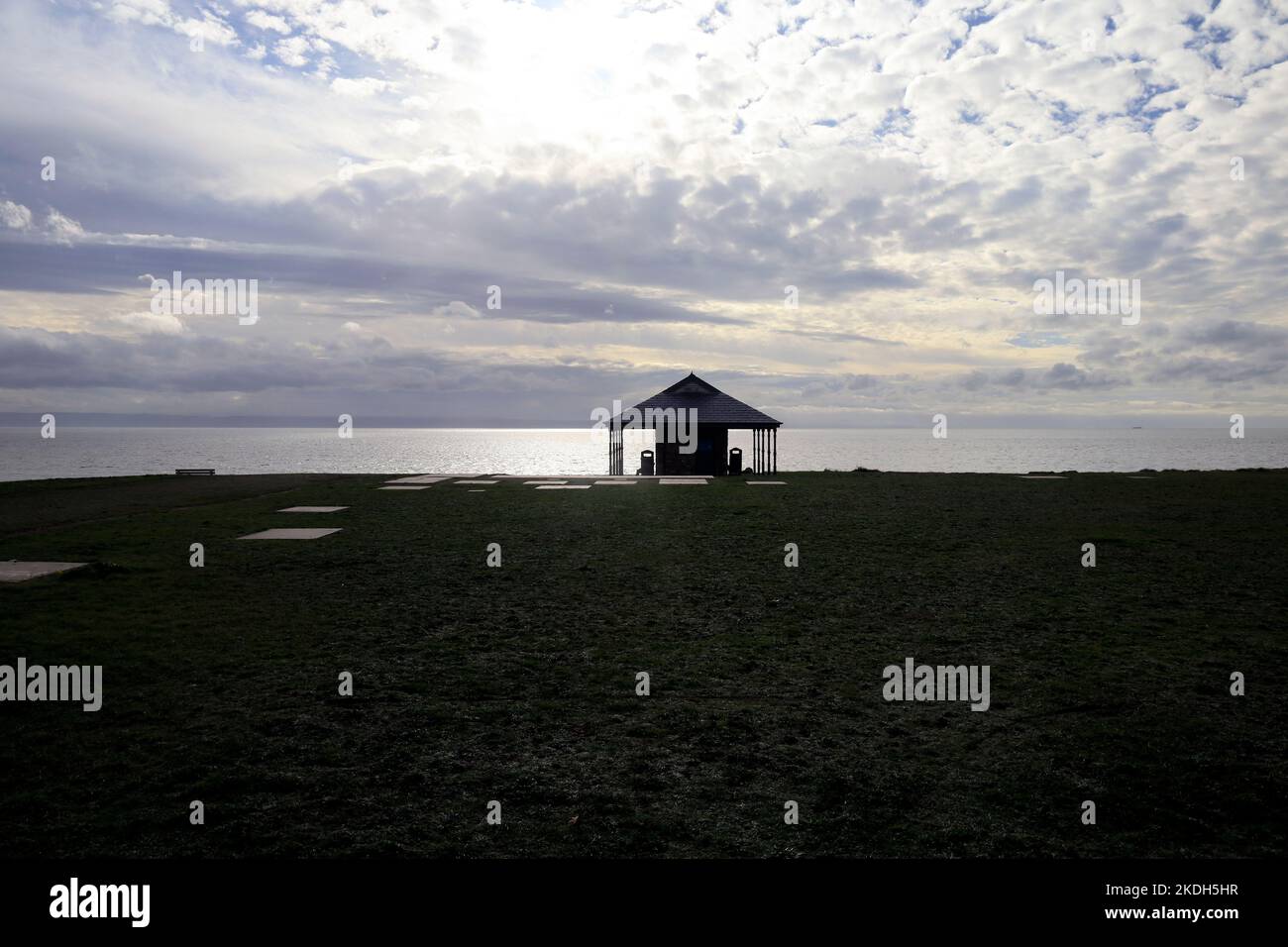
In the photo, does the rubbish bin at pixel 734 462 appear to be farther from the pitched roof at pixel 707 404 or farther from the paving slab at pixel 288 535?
the paving slab at pixel 288 535

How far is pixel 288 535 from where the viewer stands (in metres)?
15.8

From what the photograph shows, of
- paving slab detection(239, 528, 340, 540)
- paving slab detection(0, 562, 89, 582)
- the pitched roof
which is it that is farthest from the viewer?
the pitched roof

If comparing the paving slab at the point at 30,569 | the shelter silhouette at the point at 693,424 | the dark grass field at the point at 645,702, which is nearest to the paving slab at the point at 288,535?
the dark grass field at the point at 645,702

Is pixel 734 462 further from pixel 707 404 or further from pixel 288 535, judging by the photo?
pixel 288 535

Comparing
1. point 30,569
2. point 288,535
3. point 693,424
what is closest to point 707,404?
point 693,424

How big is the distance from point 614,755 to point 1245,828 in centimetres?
357

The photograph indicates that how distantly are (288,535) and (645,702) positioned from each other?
38.7ft

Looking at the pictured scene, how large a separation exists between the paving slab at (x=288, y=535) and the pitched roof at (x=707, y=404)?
85.1 ft

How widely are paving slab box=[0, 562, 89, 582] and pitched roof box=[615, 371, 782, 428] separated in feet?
100

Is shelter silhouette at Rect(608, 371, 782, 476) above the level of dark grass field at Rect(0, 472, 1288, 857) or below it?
above

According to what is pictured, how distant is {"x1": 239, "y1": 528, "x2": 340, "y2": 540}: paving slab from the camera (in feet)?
50.8

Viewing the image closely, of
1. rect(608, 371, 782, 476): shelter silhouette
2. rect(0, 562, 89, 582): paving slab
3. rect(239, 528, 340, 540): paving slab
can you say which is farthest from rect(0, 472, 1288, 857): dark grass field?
rect(608, 371, 782, 476): shelter silhouette

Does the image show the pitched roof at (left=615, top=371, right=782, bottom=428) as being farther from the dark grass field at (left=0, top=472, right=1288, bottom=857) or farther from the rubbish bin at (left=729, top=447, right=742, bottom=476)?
the dark grass field at (left=0, top=472, right=1288, bottom=857)
